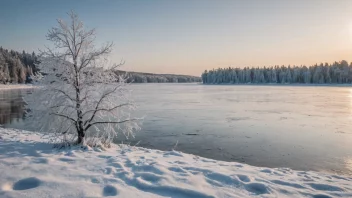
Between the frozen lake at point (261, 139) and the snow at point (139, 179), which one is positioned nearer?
the snow at point (139, 179)

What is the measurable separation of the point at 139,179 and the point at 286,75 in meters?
132

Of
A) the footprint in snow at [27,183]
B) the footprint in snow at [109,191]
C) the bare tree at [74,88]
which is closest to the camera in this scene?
the footprint in snow at [109,191]

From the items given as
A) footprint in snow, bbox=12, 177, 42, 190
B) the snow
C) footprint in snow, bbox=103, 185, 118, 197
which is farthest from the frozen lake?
footprint in snow, bbox=12, 177, 42, 190

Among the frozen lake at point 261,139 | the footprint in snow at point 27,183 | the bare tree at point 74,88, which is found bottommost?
the frozen lake at point 261,139

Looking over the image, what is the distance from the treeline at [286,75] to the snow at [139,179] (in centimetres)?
12035

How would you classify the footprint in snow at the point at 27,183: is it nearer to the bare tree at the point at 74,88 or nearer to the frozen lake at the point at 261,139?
the bare tree at the point at 74,88

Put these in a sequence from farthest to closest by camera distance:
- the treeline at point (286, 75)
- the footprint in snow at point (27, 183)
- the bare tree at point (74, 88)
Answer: the treeline at point (286, 75)
the bare tree at point (74, 88)
the footprint in snow at point (27, 183)

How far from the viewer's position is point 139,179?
735 centimetres

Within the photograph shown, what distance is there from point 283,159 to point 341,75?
118m

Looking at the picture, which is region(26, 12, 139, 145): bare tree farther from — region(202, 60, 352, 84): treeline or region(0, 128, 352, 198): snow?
region(202, 60, 352, 84): treeline

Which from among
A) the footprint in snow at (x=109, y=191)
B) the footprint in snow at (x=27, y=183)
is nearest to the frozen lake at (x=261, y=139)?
the footprint in snow at (x=109, y=191)

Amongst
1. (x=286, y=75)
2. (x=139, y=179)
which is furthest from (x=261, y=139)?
(x=286, y=75)

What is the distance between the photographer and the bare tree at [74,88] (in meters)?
11.5

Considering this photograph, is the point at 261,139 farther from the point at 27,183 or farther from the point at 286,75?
the point at 286,75
